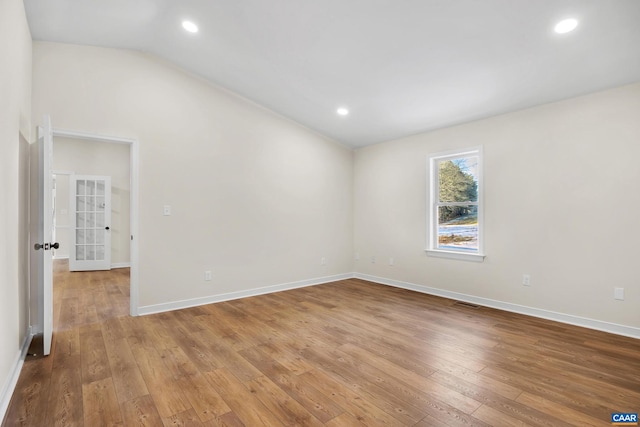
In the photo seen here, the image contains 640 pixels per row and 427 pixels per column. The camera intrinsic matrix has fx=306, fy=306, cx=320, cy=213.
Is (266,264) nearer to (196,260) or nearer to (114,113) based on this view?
(196,260)

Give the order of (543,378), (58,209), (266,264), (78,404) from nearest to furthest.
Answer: (78,404) → (543,378) → (266,264) → (58,209)

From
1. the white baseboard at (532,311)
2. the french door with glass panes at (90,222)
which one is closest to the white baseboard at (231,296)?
the white baseboard at (532,311)

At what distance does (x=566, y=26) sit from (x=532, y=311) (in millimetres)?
3010

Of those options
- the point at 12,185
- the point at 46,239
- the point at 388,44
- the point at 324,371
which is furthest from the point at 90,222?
the point at 388,44

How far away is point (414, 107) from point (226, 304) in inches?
145

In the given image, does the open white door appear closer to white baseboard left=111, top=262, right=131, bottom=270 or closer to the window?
the window

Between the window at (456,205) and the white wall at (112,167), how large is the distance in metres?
6.65

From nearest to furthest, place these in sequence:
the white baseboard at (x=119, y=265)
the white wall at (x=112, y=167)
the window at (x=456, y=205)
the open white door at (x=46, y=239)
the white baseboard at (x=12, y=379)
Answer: the white baseboard at (x=12, y=379), the open white door at (x=46, y=239), the window at (x=456, y=205), the white wall at (x=112, y=167), the white baseboard at (x=119, y=265)

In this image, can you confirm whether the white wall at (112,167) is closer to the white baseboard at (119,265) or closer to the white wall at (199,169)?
the white baseboard at (119,265)

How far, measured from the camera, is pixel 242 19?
2.95 m

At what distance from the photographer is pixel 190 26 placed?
3186 mm

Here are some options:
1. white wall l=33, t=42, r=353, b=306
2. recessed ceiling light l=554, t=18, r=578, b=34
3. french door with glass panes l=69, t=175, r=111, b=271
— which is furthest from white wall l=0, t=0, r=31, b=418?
french door with glass panes l=69, t=175, r=111, b=271

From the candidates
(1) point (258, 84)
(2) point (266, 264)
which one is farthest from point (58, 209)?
(1) point (258, 84)

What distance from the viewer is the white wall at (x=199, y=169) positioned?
344cm
